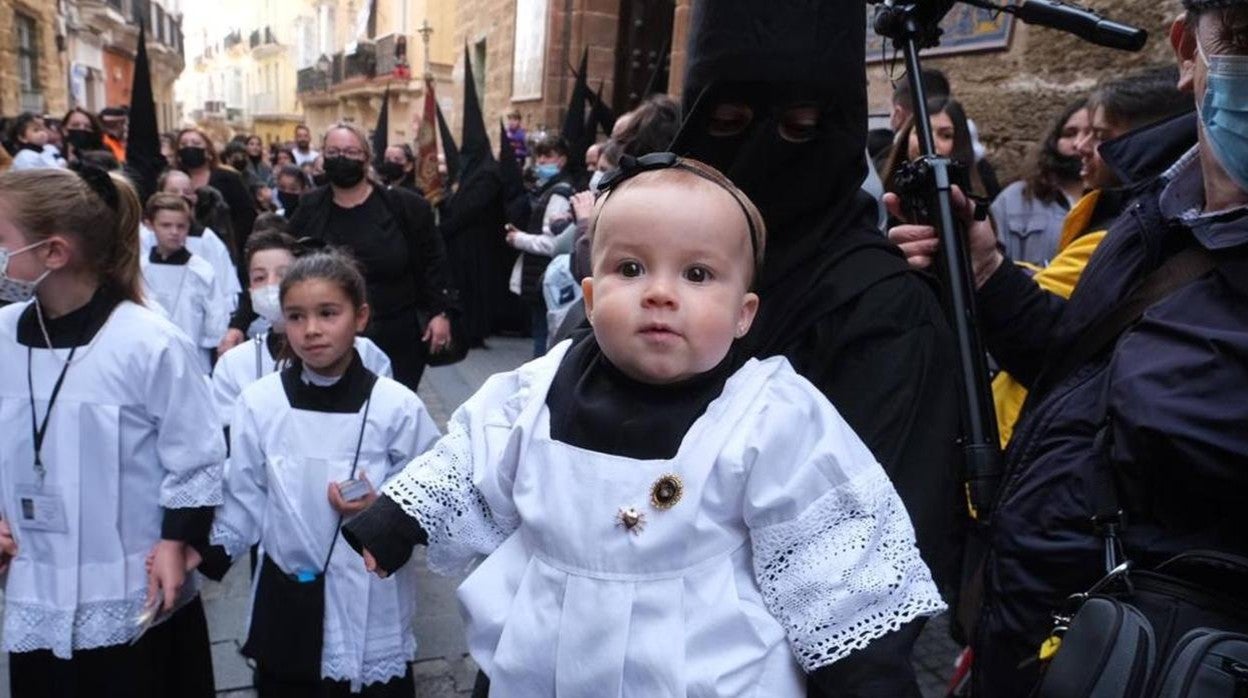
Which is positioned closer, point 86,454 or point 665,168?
point 665,168

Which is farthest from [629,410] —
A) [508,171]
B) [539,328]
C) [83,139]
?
[83,139]

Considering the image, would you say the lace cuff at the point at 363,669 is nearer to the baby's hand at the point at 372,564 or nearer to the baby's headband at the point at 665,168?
the baby's hand at the point at 372,564

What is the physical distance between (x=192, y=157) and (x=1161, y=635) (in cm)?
826

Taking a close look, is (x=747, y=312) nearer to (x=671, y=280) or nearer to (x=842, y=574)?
(x=671, y=280)

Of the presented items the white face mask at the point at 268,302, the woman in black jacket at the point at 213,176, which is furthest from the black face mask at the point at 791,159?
the woman in black jacket at the point at 213,176

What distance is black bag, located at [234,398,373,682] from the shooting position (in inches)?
108

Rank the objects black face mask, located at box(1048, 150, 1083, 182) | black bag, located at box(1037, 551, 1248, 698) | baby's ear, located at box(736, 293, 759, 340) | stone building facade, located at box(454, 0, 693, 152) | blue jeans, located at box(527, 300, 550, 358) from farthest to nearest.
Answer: stone building facade, located at box(454, 0, 693, 152) → blue jeans, located at box(527, 300, 550, 358) → black face mask, located at box(1048, 150, 1083, 182) → baby's ear, located at box(736, 293, 759, 340) → black bag, located at box(1037, 551, 1248, 698)

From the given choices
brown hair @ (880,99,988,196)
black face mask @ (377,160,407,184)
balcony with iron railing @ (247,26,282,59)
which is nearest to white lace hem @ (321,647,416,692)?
brown hair @ (880,99,988,196)

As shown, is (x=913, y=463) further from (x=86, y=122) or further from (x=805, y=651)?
(x=86, y=122)

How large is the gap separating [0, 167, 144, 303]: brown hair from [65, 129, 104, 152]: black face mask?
793 centimetres

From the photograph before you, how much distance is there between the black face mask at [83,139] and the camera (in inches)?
375

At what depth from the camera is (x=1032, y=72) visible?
18.3 feet

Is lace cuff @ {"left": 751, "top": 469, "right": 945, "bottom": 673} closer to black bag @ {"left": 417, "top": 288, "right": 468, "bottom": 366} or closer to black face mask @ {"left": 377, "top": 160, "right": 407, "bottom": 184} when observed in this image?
black bag @ {"left": 417, "top": 288, "right": 468, "bottom": 366}

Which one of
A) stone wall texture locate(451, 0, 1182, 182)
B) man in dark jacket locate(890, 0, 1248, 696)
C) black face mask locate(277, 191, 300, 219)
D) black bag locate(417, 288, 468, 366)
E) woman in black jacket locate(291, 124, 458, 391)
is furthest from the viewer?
black face mask locate(277, 191, 300, 219)
